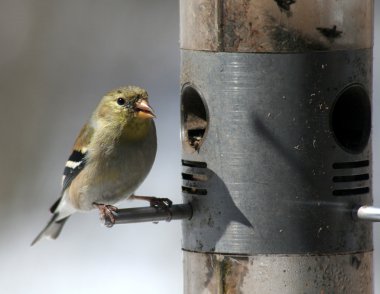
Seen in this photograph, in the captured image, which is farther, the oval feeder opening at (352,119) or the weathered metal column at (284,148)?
the oval feeder opening at (352,119)

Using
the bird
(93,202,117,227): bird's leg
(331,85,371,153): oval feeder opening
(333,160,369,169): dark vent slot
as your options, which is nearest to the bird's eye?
the bird

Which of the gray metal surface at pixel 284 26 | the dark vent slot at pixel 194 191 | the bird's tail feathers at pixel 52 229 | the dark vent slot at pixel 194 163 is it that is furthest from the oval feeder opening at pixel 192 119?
the bird's tail feathers at pixel 52 229

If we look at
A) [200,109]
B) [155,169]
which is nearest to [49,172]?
[155,169]

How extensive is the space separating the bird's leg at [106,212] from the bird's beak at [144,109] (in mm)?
451

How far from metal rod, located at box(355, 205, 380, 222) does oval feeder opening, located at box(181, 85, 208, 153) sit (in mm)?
721

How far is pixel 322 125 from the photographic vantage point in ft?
17.0

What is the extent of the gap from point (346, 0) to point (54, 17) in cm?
683

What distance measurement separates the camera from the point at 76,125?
1045 cm

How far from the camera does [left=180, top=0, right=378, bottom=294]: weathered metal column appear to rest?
16.9 ft

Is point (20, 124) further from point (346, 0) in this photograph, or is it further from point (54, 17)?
point (346, 0)

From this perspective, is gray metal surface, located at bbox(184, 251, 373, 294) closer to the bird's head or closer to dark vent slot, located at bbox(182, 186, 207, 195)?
dark vent slot, located at bbox(182, 186, 207, 195)

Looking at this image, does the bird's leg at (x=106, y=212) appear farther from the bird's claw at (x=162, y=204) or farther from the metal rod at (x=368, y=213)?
the metal rod at (x=368, y=213)

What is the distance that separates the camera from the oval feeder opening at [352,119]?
5.26 meters

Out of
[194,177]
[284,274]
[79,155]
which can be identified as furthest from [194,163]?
[79,155]
